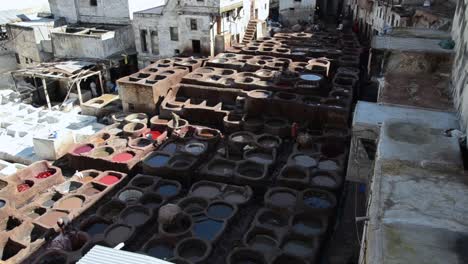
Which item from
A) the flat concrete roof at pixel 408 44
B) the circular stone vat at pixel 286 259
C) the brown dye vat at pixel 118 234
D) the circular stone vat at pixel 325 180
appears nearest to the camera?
the circular stone vat at pixel 286 259

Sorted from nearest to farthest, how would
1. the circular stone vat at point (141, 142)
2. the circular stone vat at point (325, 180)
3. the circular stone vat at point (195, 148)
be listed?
the circular stone vat at point (325, 180), the circular stone vat at point (195, 148), the circular stone vat at point (141, 142)

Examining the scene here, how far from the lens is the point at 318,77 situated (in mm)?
22453

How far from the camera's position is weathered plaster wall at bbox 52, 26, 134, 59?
2981cm

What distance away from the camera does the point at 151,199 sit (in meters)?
14.9

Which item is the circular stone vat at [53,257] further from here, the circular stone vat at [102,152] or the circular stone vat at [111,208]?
the circular stone vat at [102,152]

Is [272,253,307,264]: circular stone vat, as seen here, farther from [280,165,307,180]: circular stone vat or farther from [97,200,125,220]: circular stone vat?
[97,200,125,220]: circular stone vat

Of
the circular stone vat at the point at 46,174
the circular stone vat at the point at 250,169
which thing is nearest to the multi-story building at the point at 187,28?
the circular stone vat at the point at 250,169

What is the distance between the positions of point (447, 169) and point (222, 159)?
10.3 metres

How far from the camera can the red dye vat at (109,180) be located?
51.9 ft

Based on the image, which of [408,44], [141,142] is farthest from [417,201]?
[141,142]

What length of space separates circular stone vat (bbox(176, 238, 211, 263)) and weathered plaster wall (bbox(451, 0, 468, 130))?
25.3 ft

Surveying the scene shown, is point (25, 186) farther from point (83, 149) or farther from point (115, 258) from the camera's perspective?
point (115, 258)

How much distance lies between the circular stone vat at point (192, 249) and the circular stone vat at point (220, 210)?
4.86 feet

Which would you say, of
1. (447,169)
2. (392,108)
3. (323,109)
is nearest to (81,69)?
(323,109)
